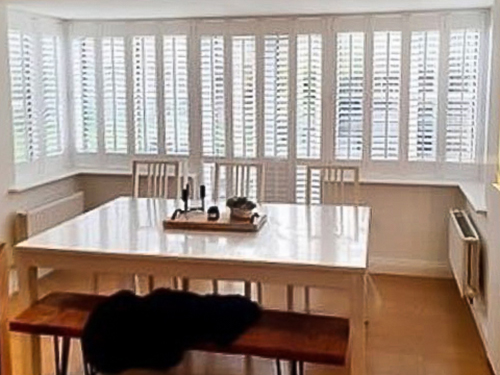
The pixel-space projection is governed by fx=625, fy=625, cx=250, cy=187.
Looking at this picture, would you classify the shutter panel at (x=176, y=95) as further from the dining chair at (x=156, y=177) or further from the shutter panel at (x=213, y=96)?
the dining chair at (x=156, y=177)

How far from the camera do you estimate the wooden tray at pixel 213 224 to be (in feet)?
10.5

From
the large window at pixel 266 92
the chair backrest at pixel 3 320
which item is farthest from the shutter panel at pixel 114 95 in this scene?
the chair backrest at pixel 3 320

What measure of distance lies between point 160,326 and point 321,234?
151cm

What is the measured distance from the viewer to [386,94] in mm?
4855

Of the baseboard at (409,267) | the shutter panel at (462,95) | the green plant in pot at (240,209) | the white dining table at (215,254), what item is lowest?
the baseboard at (409,267)

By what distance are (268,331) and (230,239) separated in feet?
2.02

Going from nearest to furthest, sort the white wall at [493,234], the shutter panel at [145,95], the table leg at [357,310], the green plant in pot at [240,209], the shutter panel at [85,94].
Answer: the table leg at [357,310] < the white wall at [493,234] < the green plant in pot at [240,209] < the shutter panel at [145,95] < the shutter panel at [85,94]

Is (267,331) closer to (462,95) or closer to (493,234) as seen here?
(493,234)

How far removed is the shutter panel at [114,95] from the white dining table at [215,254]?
6.89 ft

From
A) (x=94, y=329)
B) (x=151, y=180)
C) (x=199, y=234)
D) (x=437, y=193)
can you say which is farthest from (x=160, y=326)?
(x=437, y=193)

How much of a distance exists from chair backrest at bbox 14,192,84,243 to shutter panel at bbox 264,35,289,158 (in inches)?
66.7

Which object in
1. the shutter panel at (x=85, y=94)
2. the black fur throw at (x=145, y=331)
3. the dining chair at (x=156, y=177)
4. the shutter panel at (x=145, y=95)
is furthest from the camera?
the shutter panel at (x=85, y=94)

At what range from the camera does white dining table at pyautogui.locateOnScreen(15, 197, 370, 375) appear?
8.56ft

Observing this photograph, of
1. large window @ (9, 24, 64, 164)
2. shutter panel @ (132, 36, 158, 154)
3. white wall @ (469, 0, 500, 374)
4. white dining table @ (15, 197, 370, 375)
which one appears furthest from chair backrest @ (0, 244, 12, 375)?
shutter panel @ (132, 36, 158, 154)
